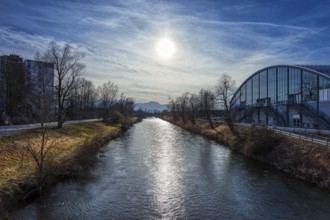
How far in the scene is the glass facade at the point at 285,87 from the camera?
53.5 m

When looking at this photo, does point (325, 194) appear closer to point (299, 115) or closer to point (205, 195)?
point (205, 195)

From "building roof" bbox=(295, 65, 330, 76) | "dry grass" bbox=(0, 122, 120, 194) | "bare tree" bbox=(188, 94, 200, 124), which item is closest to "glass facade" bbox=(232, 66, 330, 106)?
"building roof" bbox=(295, 65, 330, 76)

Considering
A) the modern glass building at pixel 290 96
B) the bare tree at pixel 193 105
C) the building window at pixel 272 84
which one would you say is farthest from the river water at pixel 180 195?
the bare tree at pixel 193 105

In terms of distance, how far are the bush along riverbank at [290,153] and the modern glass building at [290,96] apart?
62.0 feet

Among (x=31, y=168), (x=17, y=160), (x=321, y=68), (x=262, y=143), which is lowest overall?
(x=31, y=168)

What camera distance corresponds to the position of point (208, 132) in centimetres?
6031

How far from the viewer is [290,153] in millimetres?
29062

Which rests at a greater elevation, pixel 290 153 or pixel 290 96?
pixel 290 96

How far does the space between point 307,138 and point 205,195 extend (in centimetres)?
1656

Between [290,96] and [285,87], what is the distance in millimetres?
3042

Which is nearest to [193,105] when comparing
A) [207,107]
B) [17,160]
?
[207,107]

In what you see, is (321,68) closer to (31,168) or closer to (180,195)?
(180,195)

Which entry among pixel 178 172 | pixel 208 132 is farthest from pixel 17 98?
pixel 178 172

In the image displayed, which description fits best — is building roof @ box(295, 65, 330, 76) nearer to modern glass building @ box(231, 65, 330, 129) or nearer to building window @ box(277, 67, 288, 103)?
modern glass building @ box(231, 65, 330, 129)
